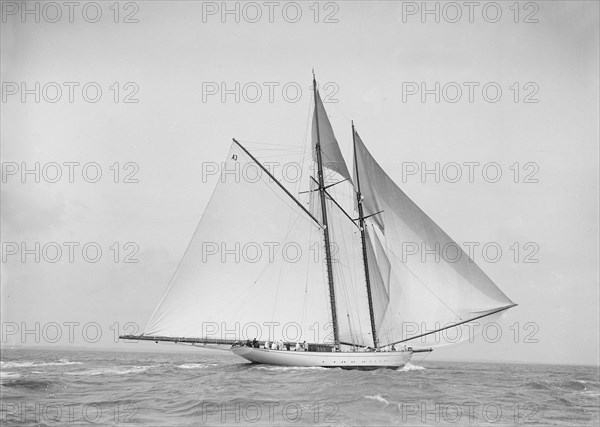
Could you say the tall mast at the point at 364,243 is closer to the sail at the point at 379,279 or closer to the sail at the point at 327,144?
the sail at the point at 379,279

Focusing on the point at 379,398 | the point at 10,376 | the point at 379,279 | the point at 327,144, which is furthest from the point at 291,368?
the point at 10,376

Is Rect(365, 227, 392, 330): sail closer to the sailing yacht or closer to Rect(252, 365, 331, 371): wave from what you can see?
the sailing yacht

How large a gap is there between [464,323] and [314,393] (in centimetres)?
1437

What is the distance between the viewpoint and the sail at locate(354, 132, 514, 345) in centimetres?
3722

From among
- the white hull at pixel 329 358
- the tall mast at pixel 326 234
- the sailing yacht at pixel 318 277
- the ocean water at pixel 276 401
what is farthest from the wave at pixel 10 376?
the tall mast at pixel 326 234

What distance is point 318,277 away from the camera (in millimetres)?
40969

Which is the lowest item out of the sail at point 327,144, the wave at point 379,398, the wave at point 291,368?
the wave at point 291,368

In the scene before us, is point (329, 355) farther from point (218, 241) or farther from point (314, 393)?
point (314, 393)

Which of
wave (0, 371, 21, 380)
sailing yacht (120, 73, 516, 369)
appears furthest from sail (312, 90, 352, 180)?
wave (0, 371, 21, 380)

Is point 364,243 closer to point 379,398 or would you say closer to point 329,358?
point 329,358

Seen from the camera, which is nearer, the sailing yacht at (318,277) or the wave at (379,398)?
the wave at (379,398)

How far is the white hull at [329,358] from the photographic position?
39.8 m

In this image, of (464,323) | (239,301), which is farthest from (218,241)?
(464,323)

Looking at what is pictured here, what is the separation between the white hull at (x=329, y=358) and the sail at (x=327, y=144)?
38.3 feet
